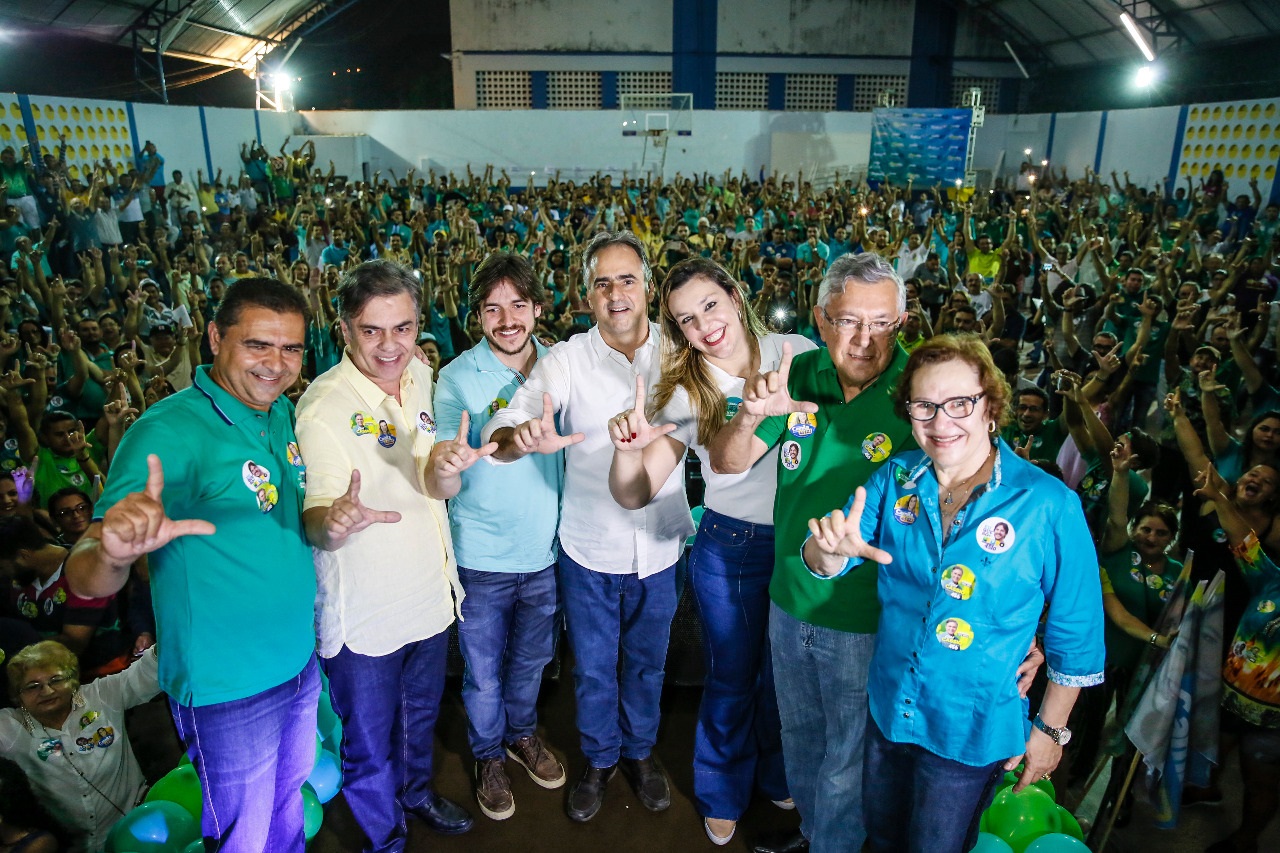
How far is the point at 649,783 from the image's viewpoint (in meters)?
2.54

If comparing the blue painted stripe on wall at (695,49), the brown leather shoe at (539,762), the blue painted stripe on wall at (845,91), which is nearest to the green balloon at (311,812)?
the brown leather shoe at (539,762)

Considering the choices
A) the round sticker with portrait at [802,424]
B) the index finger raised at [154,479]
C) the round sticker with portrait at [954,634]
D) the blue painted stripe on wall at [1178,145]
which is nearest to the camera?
the index finger raised at [154,479]

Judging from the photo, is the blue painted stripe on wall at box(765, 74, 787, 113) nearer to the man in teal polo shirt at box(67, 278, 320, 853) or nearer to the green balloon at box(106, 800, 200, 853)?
the man in teal polo shirt at box(67, 278, 320, 853)

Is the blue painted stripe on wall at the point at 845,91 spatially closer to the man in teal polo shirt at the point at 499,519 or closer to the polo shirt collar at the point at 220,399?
the man in teal polo shirt at the point at 499,519

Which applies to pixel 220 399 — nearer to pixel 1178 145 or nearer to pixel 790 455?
pixel 790 455

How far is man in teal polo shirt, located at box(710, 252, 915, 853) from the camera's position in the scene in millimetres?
1760

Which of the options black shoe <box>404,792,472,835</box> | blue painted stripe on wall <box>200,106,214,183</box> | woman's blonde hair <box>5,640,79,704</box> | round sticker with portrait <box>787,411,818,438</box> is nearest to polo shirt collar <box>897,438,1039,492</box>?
round sticker with portrait <box>787,411,818,438</box>

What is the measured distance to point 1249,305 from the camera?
6129 mm

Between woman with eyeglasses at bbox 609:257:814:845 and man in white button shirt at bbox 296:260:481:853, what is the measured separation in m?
0.48

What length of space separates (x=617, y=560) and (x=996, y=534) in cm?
108

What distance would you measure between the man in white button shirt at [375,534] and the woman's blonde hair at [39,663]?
92 centimetres

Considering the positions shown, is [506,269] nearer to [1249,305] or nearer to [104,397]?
[104,397]

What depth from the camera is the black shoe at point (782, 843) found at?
232 centimetres

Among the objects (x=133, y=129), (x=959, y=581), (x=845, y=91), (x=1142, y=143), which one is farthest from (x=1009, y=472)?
(x=845, y=91)
